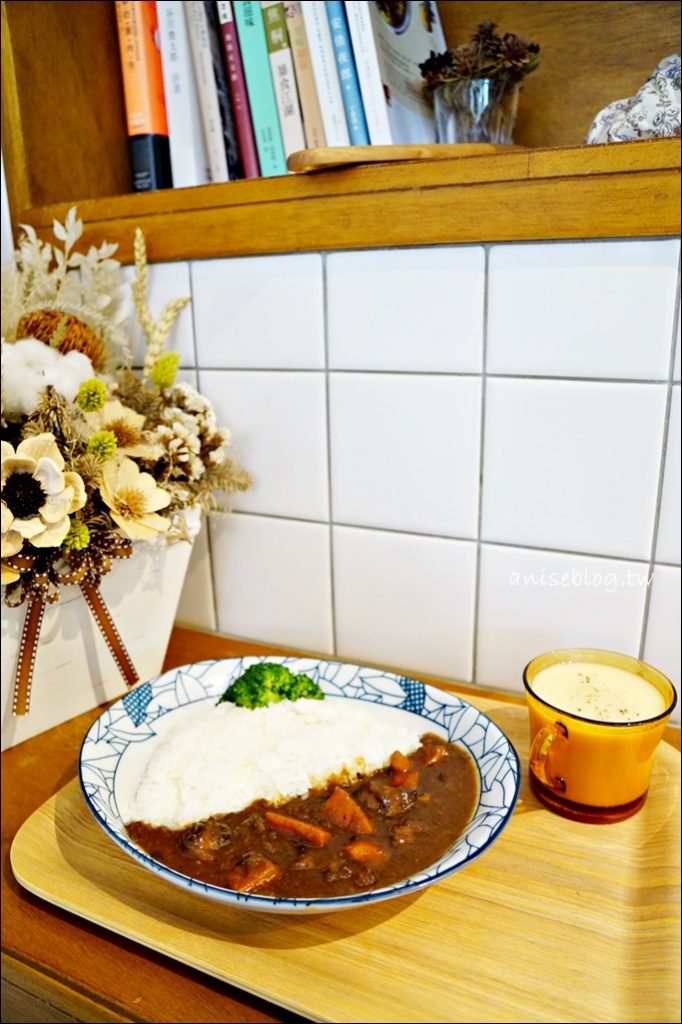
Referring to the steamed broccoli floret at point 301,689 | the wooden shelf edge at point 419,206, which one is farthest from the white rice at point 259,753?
the wooden shelf edge at point 419,206

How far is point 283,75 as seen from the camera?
0.86 metres

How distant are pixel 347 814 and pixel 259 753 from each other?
0.41ft

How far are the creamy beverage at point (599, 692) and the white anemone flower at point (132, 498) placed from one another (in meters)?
0.43

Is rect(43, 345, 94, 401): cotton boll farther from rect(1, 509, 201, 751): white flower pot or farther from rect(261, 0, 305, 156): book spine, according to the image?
rect(261, 0, 305, 156): book spine

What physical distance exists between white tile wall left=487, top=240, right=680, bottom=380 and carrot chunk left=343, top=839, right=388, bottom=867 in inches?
20.0

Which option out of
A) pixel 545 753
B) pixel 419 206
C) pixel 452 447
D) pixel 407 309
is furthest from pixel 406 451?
pixel 545 753

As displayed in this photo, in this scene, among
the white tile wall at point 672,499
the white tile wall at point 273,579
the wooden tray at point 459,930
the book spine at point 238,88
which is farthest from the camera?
the white tile wall at point 273,579

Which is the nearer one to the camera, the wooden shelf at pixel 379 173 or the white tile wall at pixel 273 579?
the wooden shelf at pixel 379 173

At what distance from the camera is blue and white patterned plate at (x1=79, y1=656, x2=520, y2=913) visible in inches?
21.8

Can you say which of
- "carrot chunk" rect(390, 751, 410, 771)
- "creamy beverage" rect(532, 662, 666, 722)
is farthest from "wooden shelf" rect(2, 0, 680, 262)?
"carrot chunk" rect(390, 751, 410, 771)

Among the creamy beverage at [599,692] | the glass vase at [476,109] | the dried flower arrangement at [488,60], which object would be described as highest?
the dried flower arrangement at [488,60]

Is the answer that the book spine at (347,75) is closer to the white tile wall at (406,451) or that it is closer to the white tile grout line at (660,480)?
the white tile wall at (406,451)

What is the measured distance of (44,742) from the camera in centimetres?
85

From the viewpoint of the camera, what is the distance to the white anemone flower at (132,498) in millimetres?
770
